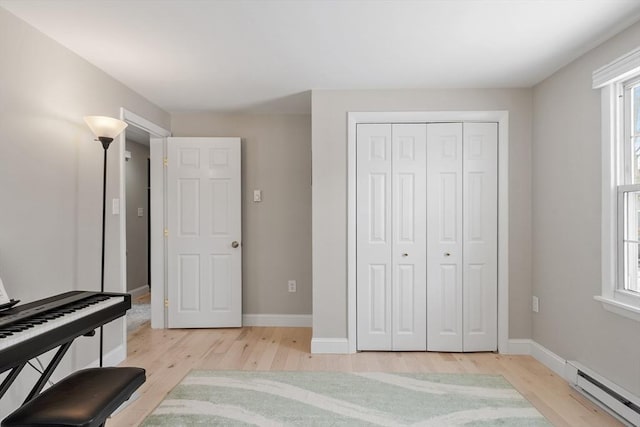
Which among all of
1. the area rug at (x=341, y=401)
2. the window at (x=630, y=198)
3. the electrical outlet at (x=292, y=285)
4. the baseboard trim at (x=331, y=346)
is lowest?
the area rug at (x=341, y=401)

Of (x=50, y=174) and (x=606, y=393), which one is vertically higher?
(x=50, y=174)

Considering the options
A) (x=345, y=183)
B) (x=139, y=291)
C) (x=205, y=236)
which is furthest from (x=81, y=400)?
(x=139, y=291)

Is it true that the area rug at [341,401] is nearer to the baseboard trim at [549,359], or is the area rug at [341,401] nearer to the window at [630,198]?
the baseboard trim at [549,359]

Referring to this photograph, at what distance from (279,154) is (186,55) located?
1713 millimetres

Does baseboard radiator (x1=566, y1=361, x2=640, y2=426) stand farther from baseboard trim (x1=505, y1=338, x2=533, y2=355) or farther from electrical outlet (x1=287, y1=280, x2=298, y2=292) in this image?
electrical outlet (x1=287, y1=280, x2=298, y2=292)

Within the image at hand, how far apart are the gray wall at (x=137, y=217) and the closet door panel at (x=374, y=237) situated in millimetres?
3654

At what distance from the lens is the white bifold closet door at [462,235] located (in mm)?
3320

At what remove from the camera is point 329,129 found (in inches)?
131

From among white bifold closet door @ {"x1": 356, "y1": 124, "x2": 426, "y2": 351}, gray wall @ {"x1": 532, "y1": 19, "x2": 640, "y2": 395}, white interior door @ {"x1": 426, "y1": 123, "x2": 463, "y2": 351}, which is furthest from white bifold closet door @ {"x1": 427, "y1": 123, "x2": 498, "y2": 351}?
gray wall @ {"x1": 532, "y1": 19, "x2": 640, "y2": 395}

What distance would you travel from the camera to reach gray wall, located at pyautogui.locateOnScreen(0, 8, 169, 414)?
2049 millimetres

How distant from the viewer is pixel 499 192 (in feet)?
10.9

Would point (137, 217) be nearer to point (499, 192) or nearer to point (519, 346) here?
point (499, 192)

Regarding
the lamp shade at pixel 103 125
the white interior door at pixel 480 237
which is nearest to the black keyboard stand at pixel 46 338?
the lamp shade at pixel 103 125

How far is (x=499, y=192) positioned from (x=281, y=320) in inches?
103
